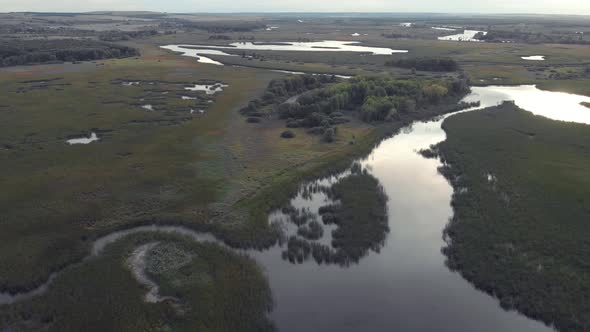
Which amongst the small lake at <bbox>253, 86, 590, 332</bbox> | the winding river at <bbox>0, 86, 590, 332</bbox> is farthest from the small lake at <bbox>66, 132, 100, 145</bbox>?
the small lake at <bbox>253, 86, 590, 332</bbox>

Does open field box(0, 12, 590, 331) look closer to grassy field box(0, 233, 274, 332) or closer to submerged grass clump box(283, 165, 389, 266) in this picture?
grassy field box(0, 233, 274, 332)

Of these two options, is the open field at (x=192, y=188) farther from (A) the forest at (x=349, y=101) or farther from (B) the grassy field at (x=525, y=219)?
(A) the forest at (x=349, y=101)

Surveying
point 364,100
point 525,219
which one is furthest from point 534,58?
point 525,219

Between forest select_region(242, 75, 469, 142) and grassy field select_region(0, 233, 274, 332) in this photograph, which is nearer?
grassy field select_region(0, 233, 274, 332)

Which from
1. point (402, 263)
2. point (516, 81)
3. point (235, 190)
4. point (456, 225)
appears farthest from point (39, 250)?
point (516, 81)

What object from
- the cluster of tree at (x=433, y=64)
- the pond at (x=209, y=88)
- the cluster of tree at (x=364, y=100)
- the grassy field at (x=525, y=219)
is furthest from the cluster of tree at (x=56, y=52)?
the grassy field at (x=525, y=219)
